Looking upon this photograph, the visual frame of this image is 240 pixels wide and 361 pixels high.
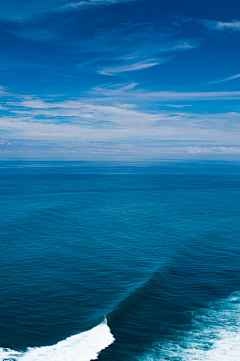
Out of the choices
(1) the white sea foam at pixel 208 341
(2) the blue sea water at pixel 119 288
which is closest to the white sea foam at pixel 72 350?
(2) the blue sea water at pixel 119 288

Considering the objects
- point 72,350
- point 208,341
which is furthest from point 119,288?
point 208,341

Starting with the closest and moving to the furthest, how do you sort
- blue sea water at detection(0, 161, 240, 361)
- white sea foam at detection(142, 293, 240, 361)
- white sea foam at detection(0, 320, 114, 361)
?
white sea foam at detection(0, 320, 114, 361) → white sea foam at detection(142, 293, 240, 361) → blue sea water at detection(0, 161, 240, 361)

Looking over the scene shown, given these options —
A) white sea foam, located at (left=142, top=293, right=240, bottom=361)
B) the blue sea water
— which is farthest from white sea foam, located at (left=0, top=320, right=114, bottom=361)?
white sea foam, located at (left=142, top=293, right=240, bottom=361)

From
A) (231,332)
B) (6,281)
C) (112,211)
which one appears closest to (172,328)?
(231,332)

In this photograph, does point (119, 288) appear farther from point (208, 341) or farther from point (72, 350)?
point (208, 341)

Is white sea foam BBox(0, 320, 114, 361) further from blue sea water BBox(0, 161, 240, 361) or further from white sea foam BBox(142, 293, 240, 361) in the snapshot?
white sea foam BBox(142, 293, 240, 361)

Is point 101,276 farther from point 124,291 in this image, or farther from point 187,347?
point 187,347

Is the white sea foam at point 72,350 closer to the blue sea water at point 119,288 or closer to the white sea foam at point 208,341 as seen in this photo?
the blue sea water at point 119,288
